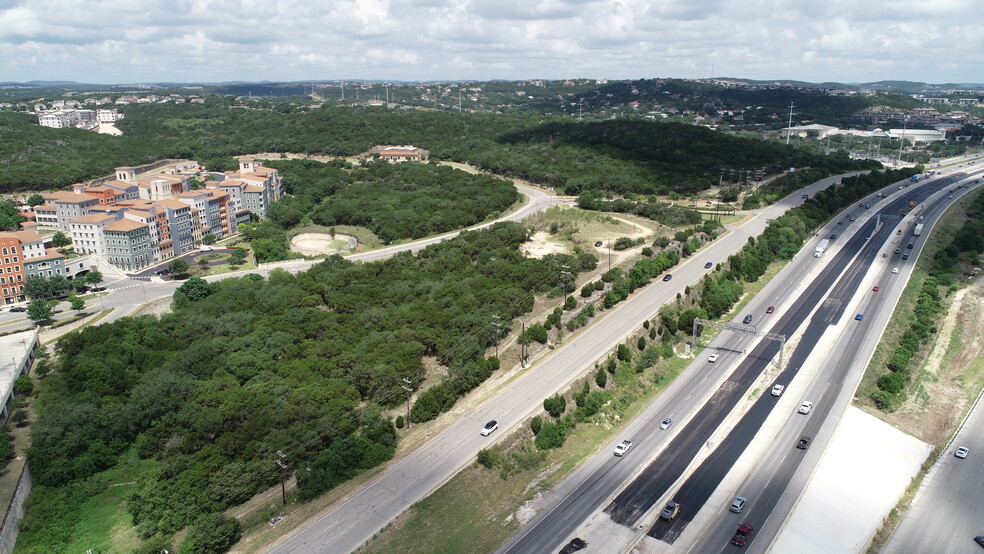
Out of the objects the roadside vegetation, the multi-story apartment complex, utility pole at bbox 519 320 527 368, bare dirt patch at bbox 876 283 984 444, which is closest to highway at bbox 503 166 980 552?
the roadside vegetation

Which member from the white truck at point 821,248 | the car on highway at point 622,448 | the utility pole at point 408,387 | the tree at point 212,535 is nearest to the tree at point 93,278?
the utility pole at point 408,387

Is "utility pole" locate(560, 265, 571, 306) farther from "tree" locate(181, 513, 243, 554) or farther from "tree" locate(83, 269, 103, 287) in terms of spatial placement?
"tree" locate(83, 269, 103, 287)

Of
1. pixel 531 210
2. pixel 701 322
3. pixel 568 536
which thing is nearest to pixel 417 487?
pixel 568 536

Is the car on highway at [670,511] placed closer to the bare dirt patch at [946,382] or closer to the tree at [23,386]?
the bare dirt patch at [946,382]

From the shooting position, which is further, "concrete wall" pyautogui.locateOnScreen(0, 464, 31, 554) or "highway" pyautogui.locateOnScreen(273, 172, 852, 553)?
"concrete wall" pyautogui.locateOnScreen(0, 464, 31, 554)

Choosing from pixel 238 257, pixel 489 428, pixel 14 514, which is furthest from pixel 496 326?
pixel 238 257

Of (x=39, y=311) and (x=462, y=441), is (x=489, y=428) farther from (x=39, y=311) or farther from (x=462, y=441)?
(x=39, y=311)
